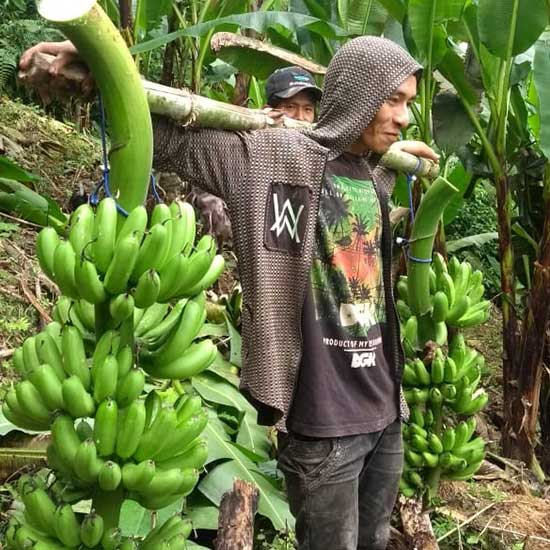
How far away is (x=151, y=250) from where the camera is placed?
119 cm

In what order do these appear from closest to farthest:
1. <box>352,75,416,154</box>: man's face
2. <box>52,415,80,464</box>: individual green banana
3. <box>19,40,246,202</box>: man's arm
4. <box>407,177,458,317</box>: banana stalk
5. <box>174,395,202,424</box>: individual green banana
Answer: <box>52,415,80,464</box>: individual green banana → <box>174,395,202,424</box>: individual green banana → <box>19,40,246,202</box>: man's arm → <box>352,75,416,154</box>: man's face → <box>407,177,458,317</box>: banana stalk

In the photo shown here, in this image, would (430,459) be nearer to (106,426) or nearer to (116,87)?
(106,426)

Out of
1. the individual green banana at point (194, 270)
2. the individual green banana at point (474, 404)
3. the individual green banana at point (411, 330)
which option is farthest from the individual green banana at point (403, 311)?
the individual green banana at point (194, 270)

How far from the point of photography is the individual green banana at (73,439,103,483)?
1.20 meters

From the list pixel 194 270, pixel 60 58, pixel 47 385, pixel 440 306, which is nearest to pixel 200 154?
pixel 194 270

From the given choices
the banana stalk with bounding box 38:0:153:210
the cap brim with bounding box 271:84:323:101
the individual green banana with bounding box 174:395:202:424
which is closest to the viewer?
the banana stalk with bounding box 38:0:153:210

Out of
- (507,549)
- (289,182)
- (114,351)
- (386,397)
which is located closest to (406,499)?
(507,549)

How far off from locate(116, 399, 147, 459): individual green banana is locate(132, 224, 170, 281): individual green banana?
0.22m

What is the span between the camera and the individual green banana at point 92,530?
125 centimetres

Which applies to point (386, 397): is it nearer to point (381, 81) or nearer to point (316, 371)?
point (316, 371)

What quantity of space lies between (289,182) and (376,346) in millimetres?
454

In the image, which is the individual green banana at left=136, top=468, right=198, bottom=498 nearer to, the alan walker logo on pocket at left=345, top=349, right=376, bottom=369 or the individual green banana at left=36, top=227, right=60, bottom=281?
the individual green banana at left=36, top=227, right=60, bottom=281

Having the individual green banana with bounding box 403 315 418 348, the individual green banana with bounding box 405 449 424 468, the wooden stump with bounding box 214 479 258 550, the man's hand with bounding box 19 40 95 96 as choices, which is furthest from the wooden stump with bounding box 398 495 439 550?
the man's hand with bounding box 19 40 95 96

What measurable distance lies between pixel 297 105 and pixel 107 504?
191cm
